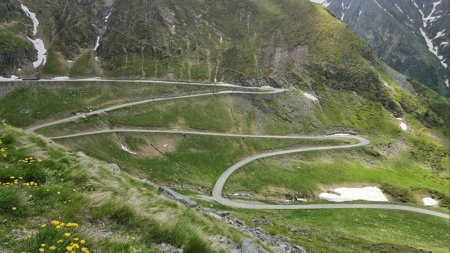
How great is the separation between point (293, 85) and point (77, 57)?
96.1m

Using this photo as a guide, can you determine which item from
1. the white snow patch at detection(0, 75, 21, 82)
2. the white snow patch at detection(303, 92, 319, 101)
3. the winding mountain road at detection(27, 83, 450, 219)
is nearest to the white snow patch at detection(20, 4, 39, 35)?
the white snow patch at detection(0, 75, 21, 82)

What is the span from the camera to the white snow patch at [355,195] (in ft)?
355

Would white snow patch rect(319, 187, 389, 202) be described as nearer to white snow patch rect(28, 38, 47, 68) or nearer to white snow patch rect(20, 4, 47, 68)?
white snow patch rect(28, 38, 47, 68)

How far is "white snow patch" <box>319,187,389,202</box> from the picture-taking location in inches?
4258

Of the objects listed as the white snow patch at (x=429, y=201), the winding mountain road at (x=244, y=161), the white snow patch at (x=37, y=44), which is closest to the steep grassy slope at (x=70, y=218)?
the winding mountain road at (x=244, y=161)

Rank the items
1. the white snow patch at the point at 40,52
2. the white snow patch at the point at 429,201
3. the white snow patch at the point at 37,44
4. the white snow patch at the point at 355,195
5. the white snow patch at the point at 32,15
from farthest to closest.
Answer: the white snow patch at the point at 32,15
the white snow patch at the point at 37,44
the white snow patch at the point at 40,52
the white snow patch at the point at 429,201
the white snow patch at the point at 355,195

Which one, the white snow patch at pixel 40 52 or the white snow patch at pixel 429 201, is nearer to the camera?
the white snow patch at pixel 429 201

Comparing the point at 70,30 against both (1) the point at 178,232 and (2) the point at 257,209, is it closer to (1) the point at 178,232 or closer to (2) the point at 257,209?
(2) the point at 257,209

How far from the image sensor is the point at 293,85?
186 metres

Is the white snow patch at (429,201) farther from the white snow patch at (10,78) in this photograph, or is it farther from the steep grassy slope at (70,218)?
the white snow patch at (10,78)

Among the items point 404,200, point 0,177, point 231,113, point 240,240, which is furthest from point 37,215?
point 231,113

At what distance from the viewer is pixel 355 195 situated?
113 m

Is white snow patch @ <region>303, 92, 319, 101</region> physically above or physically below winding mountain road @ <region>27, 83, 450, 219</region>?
above

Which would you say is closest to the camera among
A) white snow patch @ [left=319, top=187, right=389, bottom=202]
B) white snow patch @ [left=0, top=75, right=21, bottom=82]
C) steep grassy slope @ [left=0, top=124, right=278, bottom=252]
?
steep grassy slope @ [left=0, top=124, right=278, bottom=252]
